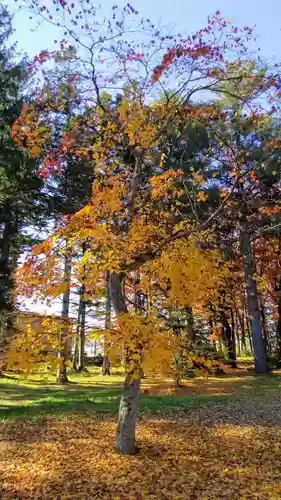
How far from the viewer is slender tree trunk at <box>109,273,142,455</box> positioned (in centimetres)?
513

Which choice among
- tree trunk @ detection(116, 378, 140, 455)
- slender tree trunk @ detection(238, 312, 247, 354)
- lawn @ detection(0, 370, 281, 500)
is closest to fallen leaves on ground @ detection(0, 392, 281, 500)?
lawn @ detection(0, 370, 281, 500)

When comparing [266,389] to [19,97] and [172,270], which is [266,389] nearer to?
[172,270]

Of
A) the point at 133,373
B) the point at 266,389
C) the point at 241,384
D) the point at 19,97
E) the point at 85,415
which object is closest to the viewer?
the point at 133,373

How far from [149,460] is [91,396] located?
19.6 ft

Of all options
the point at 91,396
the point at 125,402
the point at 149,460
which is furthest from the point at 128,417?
the point at 91,396

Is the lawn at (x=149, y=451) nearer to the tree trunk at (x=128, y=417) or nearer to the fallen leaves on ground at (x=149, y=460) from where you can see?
the fallen leaves on ground at (x=149, y=460)

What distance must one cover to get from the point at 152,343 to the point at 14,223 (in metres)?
12.5

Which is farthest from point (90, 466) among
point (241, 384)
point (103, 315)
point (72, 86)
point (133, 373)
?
point (241, 384)

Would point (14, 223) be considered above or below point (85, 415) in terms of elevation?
above

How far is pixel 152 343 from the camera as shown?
4418 mm

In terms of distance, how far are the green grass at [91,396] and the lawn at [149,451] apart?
53mm

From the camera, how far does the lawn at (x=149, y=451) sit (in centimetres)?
435

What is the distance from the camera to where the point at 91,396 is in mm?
10742

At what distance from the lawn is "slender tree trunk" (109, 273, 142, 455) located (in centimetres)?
19
